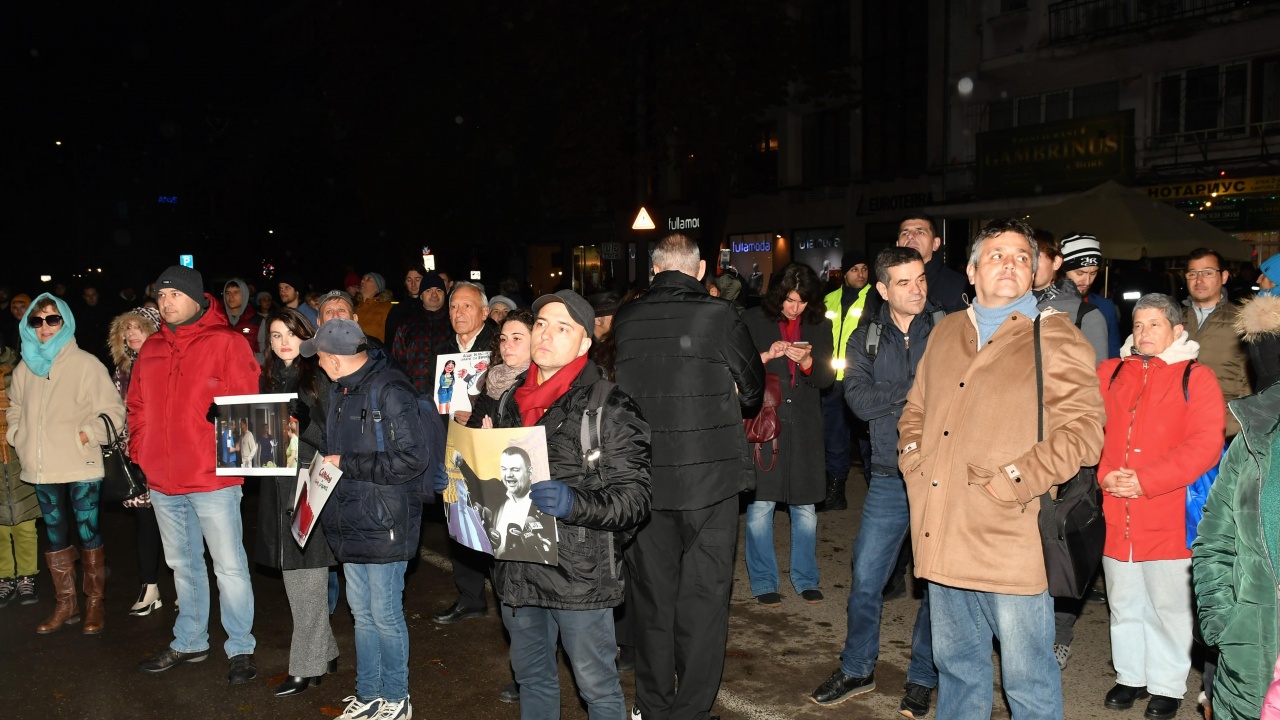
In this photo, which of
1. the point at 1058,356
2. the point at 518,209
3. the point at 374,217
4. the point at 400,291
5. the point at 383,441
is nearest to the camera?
the point at 1058,356

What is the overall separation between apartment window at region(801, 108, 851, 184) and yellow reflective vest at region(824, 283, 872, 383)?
2418cm

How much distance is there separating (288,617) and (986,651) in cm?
483

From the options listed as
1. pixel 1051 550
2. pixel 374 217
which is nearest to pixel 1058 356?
pixel 1051 550

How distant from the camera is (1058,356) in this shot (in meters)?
3.56

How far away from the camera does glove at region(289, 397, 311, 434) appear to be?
16.6ft

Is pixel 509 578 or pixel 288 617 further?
pixel 288 617

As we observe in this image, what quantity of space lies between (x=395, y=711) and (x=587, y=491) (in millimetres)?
2043

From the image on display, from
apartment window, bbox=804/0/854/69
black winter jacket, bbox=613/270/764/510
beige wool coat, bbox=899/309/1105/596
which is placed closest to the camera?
beige wool coat, bbox=899/309/1105/596

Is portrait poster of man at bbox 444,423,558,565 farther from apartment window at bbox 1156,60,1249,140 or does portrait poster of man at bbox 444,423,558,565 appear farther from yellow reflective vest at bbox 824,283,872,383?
apartment window at bbox 1156,60,1249,140

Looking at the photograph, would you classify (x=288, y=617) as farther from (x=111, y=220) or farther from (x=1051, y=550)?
(x=111, y=220)

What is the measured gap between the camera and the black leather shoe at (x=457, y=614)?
21.7 ft

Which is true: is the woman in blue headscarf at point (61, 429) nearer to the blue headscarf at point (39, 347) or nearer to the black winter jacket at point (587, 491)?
the blue headscarf at point (39, 347)

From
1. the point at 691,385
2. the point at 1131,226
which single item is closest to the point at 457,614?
the point at 691,385

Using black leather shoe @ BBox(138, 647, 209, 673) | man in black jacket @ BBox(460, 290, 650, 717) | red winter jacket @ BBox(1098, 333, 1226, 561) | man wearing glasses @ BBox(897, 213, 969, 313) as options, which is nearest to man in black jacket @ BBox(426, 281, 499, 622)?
black leather shoe @ BBox(138, 647, 209, 673)
